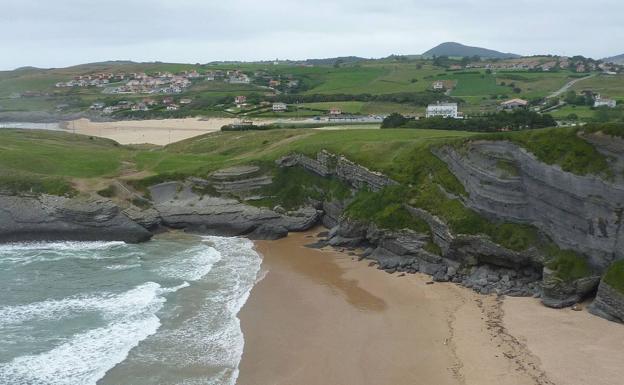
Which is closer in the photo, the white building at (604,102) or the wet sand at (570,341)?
the wet sand at (570,341)

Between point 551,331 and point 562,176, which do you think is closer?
point 551,331

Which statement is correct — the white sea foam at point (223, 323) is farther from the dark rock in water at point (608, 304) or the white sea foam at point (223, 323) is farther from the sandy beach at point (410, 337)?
the dark rock in water at point (608, 304)

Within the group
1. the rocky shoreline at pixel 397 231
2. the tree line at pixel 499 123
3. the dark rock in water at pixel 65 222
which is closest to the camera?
the rocky shoreline at pixel 397 231

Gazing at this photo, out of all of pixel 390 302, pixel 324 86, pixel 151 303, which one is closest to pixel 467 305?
pixel 390 302

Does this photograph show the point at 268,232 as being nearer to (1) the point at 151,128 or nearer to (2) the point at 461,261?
(2) the point at 461,261

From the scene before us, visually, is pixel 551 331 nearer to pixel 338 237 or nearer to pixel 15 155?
pixel 338 237

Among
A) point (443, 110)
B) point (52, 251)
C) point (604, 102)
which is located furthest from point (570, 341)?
point (604, 102)

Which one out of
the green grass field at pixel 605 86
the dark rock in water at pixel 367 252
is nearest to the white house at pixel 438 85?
the green grass field at pixel 605 86
